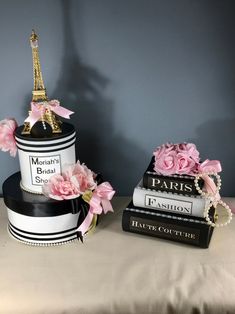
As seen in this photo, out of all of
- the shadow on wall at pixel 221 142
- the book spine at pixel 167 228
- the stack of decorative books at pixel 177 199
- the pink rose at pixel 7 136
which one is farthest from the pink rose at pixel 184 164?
the pink rose at pixel 7 136

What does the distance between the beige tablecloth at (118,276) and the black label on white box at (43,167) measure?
144 mm

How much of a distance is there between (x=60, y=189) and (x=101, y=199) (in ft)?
0.33

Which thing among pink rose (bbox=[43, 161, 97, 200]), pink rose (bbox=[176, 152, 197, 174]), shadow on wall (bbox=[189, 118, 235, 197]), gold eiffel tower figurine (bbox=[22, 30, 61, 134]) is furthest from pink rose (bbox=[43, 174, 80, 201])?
shadow on wall (bbox=[189, 118, 235, 197])

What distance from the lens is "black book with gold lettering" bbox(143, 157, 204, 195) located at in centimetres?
85

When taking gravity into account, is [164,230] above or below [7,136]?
below

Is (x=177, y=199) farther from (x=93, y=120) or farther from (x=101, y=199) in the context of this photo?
(x=93, y=120)

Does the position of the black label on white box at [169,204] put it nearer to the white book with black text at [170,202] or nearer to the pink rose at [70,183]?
the white book with black text at [170,202]

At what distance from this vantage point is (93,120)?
1.05 m

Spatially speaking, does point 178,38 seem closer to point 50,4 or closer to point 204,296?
point 50,4

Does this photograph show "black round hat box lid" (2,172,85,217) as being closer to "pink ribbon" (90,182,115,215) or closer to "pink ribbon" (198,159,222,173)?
"pink ribbon" (90,182,115,215)

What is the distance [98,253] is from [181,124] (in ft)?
1.33

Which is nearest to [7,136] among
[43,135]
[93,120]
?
[43,135]

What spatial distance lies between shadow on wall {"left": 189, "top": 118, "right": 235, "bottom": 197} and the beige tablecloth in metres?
0.23

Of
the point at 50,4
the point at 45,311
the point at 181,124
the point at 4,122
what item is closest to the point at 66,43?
the point at 50,4
